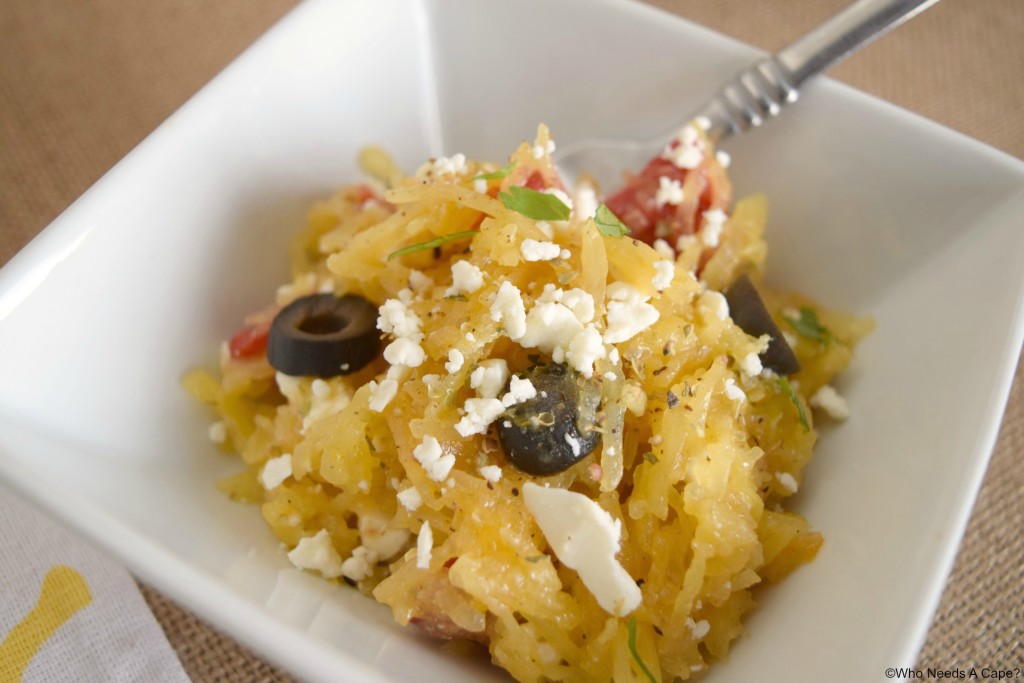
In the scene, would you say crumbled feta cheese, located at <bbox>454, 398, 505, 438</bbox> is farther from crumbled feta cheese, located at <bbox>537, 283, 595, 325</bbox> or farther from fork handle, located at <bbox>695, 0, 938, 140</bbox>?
fork handle, located at <bbox>695, 0, 938, 140</bbox>

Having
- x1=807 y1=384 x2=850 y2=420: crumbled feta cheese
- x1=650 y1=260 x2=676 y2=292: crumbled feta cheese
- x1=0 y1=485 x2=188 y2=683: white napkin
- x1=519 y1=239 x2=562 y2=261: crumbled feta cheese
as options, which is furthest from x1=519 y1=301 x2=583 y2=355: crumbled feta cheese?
x1=0 y1=485 x2=188 y2=683: white napkin

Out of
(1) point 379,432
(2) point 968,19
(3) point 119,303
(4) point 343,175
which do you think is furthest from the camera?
(2) point 968,19

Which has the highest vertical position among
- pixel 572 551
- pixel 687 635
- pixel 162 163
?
pixel 162 163

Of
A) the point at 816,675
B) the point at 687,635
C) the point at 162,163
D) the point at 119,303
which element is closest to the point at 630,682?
the point at 687,635

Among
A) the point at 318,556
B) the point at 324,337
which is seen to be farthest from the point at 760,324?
the point at 318,556

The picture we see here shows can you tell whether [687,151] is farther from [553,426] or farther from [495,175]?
[553,426]

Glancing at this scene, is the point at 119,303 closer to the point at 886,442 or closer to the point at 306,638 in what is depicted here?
the point at 306,638

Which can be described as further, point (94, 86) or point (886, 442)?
point (94, 86)
